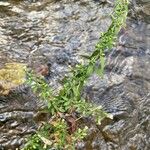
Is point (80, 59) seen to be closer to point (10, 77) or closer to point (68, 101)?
point (10, 77)

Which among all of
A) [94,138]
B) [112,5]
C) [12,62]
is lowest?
[94,138]

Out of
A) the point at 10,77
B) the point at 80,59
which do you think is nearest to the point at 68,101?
the point at 10,77

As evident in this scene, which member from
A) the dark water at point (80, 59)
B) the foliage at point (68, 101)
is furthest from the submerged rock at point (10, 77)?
the foliage at point (68, 101)

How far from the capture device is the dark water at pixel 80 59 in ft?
12.1

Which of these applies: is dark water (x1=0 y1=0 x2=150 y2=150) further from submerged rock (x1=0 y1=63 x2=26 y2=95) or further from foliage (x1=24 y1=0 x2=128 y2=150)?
foliage (x1=24 y1=0 x2=128 y2=150)

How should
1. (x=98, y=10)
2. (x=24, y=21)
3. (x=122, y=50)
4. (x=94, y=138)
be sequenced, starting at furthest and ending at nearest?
(x=98, y=10) → (x=24, y=21) → (x=122, y=50) → (x=94, y=138)

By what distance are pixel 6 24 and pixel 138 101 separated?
1953 mm

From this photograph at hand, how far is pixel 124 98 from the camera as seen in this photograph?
410 cm

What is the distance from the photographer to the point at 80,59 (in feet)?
14.8

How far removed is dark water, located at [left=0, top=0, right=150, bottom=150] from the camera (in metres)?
3.69

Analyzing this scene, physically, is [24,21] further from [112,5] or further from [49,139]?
[49,139]

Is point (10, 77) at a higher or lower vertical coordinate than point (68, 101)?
lower

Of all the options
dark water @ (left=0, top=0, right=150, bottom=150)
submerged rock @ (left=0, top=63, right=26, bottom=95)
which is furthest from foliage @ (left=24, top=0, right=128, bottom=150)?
submerged rock @ (left=0, top=63, right=26, bottom=95)

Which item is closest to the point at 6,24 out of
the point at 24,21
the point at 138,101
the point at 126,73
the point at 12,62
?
the point at 24,21
